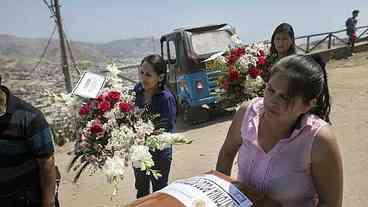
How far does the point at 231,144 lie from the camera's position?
1.82m

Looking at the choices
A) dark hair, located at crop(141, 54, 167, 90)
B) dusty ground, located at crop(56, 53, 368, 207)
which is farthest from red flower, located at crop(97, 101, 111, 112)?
dusty ground, located at crop(56, 53, 368, 207)

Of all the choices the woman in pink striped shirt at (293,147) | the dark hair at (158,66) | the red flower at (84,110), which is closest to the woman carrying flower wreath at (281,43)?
the dark hair at (158,66)

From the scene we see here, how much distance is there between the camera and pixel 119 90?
2.50 meters

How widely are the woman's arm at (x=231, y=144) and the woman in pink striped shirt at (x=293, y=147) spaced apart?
0.33 feet

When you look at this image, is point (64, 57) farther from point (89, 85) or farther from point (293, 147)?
point (293, 147)

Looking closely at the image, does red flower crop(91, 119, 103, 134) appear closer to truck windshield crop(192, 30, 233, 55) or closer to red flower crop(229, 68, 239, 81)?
red flower crop(229, 68, 239, 81)

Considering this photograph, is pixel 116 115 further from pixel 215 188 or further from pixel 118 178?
pixel 215 188

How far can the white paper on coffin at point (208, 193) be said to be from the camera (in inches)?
53.7

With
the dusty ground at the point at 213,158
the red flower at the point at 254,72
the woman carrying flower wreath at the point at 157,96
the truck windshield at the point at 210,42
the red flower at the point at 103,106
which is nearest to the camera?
the red flower at the point at 103,106

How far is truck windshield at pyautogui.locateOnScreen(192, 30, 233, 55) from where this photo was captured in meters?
8.78

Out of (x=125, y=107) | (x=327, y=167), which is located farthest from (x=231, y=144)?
(x=125, y=107)

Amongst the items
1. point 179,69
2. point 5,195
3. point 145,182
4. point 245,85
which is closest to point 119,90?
point 5,195

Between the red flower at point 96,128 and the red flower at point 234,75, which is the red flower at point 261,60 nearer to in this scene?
the red flower at point 234,75

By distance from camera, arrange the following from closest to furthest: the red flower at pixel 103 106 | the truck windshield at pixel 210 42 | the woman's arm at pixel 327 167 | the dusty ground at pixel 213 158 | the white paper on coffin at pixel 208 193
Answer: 1. the white paper on coffin at pixel 208 193
2. the woman's arm at pixel 327 167
3. the red flower at pixel 103 106
4. the dusty ground at pixel 213 158
5. the truck windshield at pixel 210 42
